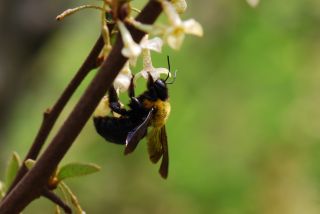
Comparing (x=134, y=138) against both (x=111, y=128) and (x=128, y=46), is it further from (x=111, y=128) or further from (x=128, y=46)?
(x=128, y=46)

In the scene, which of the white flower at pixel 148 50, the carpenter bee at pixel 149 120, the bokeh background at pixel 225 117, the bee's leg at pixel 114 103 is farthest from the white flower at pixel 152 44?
the bokeh background at pixel 225 117

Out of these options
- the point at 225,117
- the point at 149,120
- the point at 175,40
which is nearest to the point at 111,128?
the point at 149,120

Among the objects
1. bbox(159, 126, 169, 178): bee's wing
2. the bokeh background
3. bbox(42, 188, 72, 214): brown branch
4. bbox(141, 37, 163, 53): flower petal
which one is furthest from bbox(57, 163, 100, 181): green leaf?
the bokeh background

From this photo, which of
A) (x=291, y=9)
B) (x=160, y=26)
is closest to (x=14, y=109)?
(x=291, y=9)

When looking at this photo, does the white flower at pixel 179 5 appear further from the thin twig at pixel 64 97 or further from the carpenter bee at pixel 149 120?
the carpenter bee at pixel 149 120

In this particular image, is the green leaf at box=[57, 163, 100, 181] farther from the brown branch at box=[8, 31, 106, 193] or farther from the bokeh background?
the bokeh background
